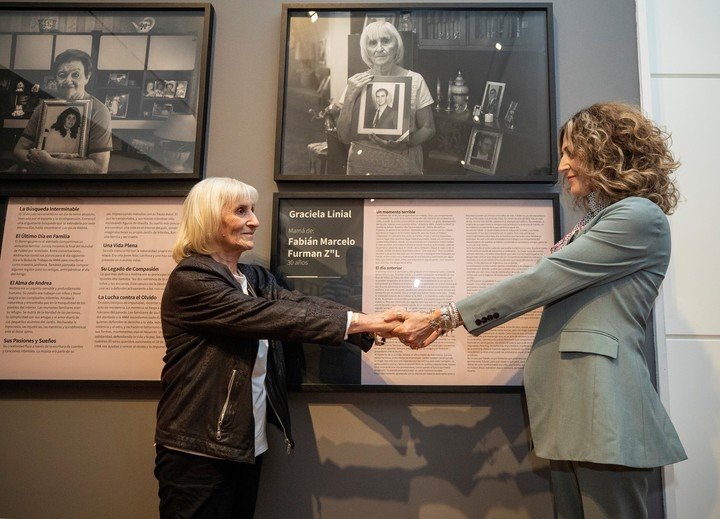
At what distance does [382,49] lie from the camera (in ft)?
6.57

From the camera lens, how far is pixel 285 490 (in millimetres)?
1830

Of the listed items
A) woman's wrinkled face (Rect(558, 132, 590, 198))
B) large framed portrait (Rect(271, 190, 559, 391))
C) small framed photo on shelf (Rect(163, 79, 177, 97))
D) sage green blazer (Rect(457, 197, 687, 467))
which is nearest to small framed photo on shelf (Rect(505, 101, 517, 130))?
large framed portrait (Rect(271, 190, 559, 391))

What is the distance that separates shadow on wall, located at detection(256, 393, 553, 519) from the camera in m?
1.81

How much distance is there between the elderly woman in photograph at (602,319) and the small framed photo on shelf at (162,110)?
144 centimetres

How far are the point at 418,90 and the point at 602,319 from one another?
3.88 feet

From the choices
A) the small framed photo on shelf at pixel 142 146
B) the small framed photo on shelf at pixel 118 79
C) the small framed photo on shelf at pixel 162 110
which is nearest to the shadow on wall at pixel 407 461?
the small framed photo on shelf at pixel 142 146

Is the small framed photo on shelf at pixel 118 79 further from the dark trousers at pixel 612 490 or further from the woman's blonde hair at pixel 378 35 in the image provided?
the dark trousers at pixel 612 490

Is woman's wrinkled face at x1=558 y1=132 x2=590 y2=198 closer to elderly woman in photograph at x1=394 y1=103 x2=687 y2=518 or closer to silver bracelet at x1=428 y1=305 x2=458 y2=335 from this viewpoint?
elderly woman in photograph at x1=394 y1=103 x2=687 y2=518

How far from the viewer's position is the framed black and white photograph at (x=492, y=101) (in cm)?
195

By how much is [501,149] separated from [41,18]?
2088 mm

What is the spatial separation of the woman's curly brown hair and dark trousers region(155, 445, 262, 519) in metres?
1.42

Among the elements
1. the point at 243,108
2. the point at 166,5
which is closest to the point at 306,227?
the point at 243,108

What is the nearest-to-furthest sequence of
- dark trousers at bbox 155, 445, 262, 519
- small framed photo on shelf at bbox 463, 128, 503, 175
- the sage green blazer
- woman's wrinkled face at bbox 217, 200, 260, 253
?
the sage green blazer, dark trousers at bbox 155, 445, 262, 519, woman's wrinkled face at bbox 217, 200, 260, 253, small framed photo on shelf at bbox 463, 128, 503, 175

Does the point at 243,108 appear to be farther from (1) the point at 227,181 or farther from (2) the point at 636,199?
(2) the point at 636,199
